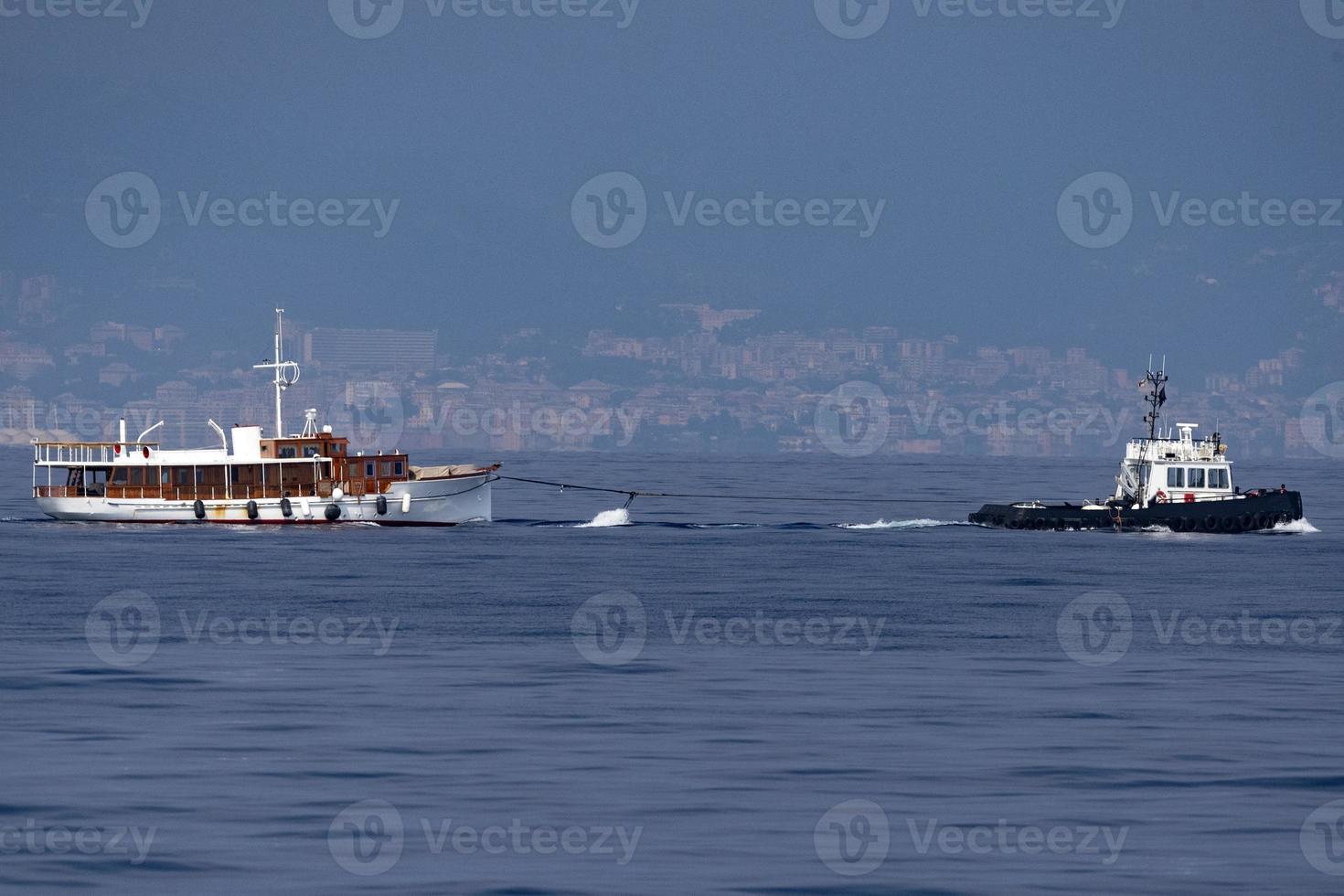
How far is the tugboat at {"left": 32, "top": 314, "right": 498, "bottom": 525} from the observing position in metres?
93.7

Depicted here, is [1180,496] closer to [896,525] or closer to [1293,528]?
[1293,528]

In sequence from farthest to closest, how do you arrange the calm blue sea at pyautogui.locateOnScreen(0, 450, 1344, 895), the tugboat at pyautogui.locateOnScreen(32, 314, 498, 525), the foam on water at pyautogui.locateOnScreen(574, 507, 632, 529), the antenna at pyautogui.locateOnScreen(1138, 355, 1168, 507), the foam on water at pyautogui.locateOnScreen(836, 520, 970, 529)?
1. the foam on water at pyautogui.locateOnScreen(574, 507, 632, 529)
2. the foam on water at pyautogui.locateOnScreen(836, 520, 970, 529)
3. the tugboat at pyautogui.locateOnScreen(32, 314, 498, 525)
4. the antenna at pyautogui.locateOnScreen(1138, 355, 1168, 507)
5. the calm blue sea at pyautogui.locateOnScreen(0, 450, 1344, 895)

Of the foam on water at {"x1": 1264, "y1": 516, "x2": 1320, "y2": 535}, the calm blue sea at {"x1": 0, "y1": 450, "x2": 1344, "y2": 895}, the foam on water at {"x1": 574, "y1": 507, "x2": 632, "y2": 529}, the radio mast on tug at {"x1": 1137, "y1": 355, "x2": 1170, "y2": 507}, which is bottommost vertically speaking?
the calm blue sea at {"x1": 0, "y1": 450, "x2": 1344, "y2": 895}

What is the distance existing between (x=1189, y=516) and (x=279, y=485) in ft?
147

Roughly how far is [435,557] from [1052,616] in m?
31.0

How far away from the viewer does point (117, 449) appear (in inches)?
3863

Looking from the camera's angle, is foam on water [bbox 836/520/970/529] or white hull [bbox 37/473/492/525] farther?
foam on water [bbox 836/520/970/529]

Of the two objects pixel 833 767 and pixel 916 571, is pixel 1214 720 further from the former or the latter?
pixel 916 571

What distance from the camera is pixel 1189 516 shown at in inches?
3401

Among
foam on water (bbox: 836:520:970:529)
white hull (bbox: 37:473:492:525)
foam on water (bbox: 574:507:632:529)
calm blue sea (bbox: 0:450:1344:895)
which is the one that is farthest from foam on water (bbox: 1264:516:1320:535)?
white hull (bbox: 37:473:492:525)

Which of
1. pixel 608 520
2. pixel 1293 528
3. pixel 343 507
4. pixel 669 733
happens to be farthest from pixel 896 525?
pixel 669 733

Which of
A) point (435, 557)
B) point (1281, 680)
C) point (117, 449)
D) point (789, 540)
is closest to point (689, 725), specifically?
point (1281, 680)

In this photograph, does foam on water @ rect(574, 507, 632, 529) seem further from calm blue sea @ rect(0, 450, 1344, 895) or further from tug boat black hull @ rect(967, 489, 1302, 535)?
calm blue sea @ rect(0, 450, 1344, 895)

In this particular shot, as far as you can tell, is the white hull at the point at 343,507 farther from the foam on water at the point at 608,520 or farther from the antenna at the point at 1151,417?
the antenna at the point at 1151,417
